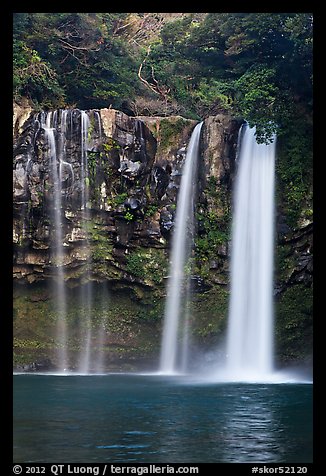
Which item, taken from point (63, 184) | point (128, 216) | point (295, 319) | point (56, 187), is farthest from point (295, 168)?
point (56, 187)

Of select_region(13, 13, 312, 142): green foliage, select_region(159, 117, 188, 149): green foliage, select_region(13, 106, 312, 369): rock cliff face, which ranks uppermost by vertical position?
select_region(13, 13, 312, 142): green foliage

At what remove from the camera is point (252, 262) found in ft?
59.0

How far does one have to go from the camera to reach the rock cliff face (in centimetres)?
1848

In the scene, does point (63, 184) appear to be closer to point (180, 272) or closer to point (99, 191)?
point (99, 191)

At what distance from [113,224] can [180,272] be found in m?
2.16

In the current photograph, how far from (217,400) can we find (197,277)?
275 inches

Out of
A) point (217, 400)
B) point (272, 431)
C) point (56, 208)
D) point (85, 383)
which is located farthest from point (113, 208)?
point (272, 431)

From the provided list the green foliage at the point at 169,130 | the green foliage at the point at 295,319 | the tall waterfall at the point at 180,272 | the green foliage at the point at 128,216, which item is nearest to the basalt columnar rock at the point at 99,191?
the green foliage at the point at 128,216

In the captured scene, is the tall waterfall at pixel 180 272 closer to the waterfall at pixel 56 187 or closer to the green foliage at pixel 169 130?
the green foliage at pixel 169 130

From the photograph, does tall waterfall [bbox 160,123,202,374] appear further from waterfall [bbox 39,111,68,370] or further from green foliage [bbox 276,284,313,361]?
waterfall [bbox 39,111,68,370]

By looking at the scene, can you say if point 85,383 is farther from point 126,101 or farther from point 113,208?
point 126,101

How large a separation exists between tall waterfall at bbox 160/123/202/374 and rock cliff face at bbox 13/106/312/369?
0.19 meters

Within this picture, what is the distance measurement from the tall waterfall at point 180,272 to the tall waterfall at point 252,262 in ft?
4.12

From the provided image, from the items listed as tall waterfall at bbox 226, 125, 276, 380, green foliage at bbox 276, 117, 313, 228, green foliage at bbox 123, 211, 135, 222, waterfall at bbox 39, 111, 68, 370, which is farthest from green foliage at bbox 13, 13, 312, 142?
green foliage at bbox 123, 211, 135, 222
